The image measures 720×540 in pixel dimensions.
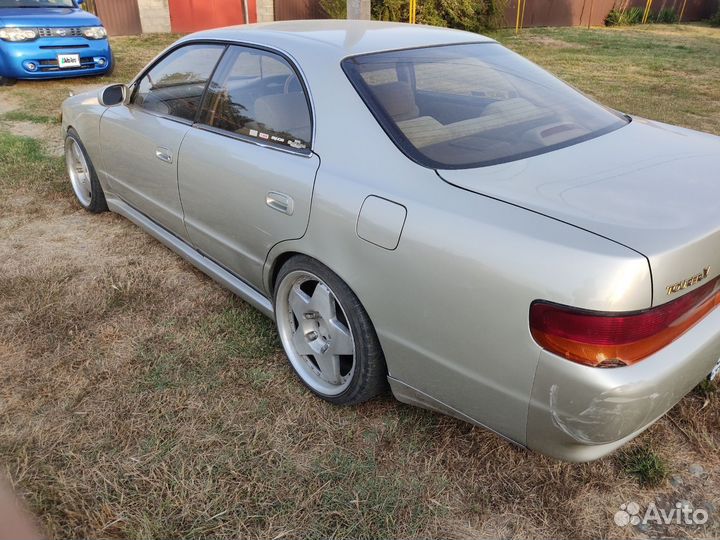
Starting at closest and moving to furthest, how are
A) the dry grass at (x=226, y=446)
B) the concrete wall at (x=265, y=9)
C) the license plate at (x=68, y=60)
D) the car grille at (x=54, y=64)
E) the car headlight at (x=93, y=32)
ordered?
the dry grass at (x=226, y=446)
the car grille at (x=54, y=64)
the license plate at (x=68, y=60)
the car headlight at (x=93, y=32)
the concrete wall at (x=265, y=9)

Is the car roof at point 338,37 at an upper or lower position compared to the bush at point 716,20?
upper

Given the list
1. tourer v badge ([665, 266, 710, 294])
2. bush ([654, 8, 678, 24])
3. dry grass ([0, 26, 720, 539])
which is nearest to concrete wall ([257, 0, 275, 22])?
dry grass ([0, 26, 720, 539])

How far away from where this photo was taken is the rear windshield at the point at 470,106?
209 centimetres

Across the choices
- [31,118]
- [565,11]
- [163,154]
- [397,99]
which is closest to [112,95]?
[163,154]

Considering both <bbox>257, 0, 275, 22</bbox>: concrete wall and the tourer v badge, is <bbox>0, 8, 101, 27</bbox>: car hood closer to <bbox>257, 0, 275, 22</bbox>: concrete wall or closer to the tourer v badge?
<bbox>257, 0, 275, 22</bbox>: concrete wall

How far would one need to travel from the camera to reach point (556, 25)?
786 inches

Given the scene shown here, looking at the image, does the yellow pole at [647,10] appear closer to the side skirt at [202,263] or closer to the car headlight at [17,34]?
the car headlight at [17,34]

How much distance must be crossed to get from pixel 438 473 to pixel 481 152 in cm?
118

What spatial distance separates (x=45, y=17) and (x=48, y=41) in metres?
0.31

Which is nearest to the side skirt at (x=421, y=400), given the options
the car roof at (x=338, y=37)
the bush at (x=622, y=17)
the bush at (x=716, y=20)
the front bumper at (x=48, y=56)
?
the car roof at (x=338, y=37)

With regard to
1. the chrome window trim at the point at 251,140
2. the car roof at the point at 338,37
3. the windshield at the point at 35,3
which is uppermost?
the car roof at the point at 338,37

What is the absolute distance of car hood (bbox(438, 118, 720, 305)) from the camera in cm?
155

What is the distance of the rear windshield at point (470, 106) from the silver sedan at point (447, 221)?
0.01m

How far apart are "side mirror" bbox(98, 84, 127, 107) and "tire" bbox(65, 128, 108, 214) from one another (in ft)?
2.27
